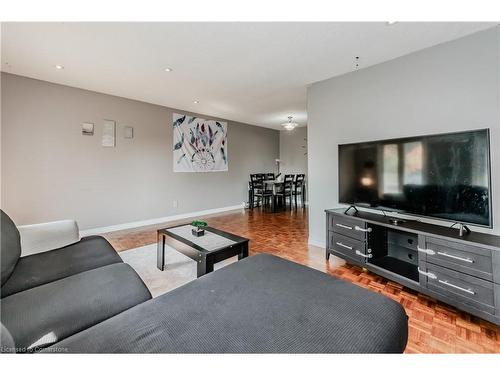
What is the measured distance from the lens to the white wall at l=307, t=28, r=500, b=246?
73.3 inches

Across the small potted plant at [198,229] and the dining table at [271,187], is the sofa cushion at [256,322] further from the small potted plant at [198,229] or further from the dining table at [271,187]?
the dining table at [271,187]

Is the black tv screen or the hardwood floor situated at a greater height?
the black tv screen

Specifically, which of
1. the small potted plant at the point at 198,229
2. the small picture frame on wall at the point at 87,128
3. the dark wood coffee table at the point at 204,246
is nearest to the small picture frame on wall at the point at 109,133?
the small picture frame on wall at the point at 87,128

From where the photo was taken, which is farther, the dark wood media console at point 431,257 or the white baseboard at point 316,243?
the white baseboard at point 316,243

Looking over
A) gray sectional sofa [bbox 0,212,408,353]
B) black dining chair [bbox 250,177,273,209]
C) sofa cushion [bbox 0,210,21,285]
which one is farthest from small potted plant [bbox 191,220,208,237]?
black dining chair [bbox 250,177,273,209]

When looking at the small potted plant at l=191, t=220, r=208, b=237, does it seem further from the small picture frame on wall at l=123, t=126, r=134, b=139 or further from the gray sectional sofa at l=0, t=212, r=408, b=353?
the small picture frame on wall at l=123, t=126, r=134, b=139

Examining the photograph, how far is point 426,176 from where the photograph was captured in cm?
195

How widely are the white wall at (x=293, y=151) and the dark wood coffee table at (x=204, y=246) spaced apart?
517 centimetres

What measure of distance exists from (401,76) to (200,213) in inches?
174

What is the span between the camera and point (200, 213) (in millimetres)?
5227

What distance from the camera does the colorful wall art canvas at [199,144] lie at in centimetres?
476

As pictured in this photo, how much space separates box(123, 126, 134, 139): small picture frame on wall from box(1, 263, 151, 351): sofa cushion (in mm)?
3297
